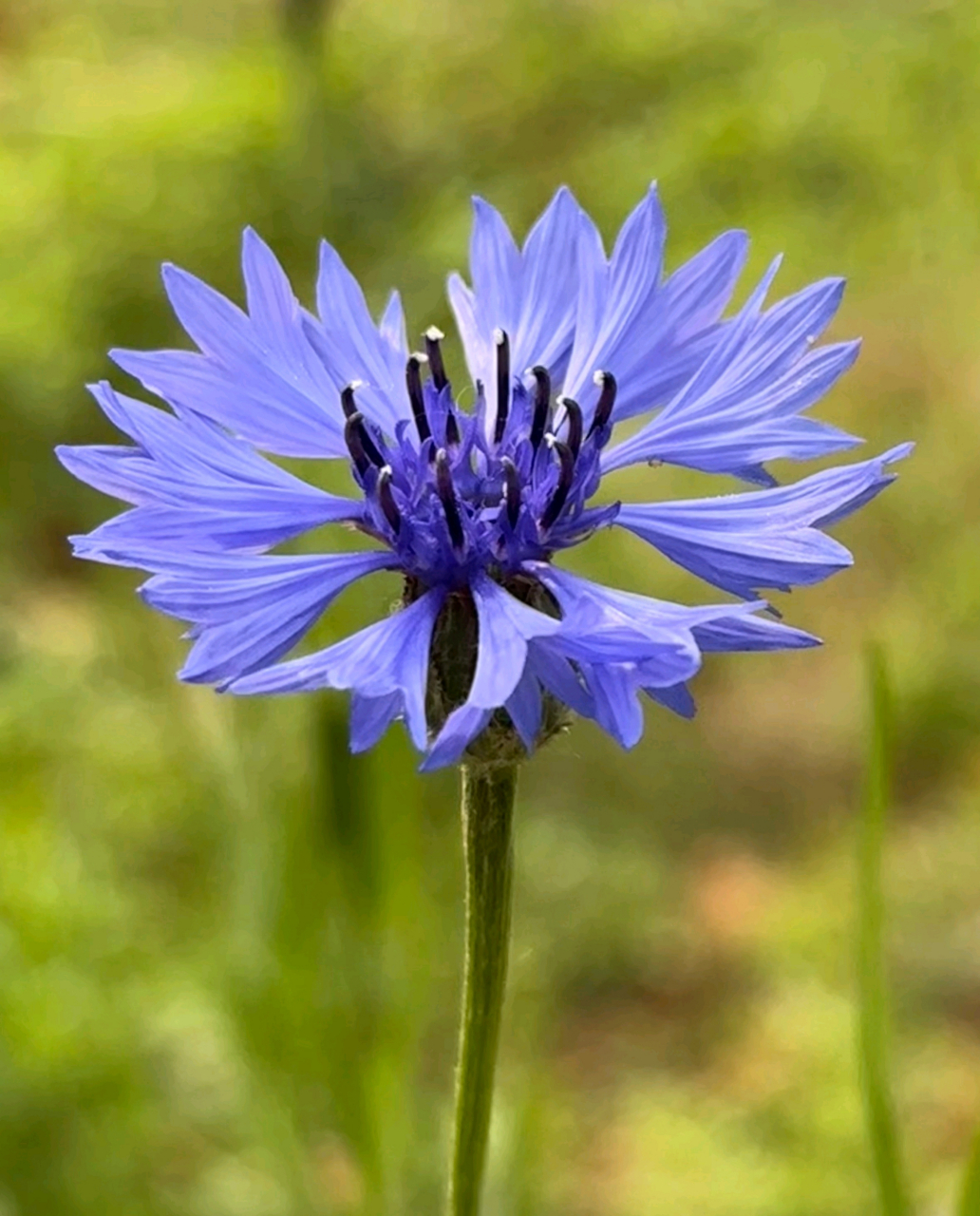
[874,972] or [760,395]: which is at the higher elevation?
[760,395]

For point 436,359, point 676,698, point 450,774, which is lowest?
point 450,774

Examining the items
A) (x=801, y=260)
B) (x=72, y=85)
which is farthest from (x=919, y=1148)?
(x=72, y=85)

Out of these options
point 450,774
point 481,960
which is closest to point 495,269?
point 481,960

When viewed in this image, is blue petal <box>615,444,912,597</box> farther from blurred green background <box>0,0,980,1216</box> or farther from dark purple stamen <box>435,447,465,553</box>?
blurred green background <box>0,0,980,1216</box>

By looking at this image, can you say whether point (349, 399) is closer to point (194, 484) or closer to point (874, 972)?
point (194, 484)

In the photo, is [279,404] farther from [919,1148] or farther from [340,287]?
[919,1148]

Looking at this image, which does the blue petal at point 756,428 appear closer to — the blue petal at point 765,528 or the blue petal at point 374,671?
the blue petal at point 765,528
